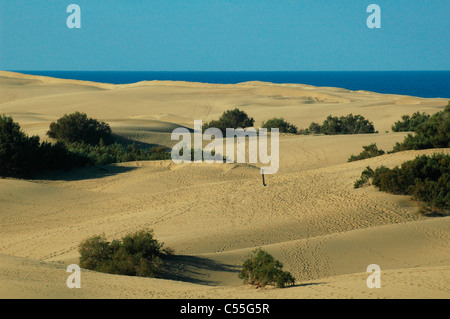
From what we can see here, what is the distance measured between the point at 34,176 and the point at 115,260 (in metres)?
11.2

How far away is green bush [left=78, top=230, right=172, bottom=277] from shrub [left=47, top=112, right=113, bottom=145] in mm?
15519

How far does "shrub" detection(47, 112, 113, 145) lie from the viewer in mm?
25953

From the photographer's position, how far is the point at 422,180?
594 inches

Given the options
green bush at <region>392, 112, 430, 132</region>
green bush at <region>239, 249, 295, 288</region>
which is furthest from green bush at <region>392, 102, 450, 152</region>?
green bush at <region>392, 112, 430, 132</region>

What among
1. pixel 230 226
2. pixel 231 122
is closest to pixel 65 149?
pixel 230 226

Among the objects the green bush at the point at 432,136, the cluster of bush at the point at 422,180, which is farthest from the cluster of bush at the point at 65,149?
the cluster of bush at the point at 422,180

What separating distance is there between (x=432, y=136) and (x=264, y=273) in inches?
493

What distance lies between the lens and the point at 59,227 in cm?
1503

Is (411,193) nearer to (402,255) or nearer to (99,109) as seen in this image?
(402,255)

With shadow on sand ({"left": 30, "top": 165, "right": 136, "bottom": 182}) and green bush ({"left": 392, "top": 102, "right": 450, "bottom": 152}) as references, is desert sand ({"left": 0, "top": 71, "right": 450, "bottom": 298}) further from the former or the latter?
green bush ({"left": 392, "top": 102, "right": 450, "bottom": 152})

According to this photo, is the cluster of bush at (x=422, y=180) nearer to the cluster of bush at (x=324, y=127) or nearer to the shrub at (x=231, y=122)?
the cluster of bush at (x=324, y=127)

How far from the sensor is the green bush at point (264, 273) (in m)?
8.92

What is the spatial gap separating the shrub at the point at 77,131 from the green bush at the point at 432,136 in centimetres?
1313

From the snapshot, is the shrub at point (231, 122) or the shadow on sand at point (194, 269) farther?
the shrub at point (231, 122)
